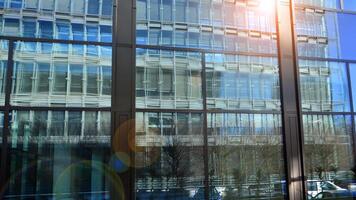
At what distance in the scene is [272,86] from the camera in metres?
9.03

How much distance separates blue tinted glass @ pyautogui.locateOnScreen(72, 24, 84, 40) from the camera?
784 cm

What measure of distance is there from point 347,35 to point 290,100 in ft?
9.11

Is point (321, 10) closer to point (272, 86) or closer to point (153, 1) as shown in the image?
point (272, 86)

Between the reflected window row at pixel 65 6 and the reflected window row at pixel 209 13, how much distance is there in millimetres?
802

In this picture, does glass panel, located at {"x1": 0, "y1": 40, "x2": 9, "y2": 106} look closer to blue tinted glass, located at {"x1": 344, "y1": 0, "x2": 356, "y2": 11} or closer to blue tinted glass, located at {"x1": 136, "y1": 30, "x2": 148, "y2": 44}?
blue tinted glass, located at {"x1": 136, "y1": 30, "x2": 148, "y2": 44}

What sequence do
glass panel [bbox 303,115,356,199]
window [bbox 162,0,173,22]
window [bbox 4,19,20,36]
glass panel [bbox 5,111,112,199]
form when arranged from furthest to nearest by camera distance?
glass panel [bbox 303,115,356,199] < window [bbox 162,0,173,22] < window [bbox 4,19,20,36] < glass panel [bbox 5,111,112,199]

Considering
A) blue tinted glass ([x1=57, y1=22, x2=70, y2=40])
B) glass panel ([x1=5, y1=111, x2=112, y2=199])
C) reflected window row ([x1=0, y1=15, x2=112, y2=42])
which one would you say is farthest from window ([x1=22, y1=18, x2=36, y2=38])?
glass panel ([x1=5, y1=111, x2=112, y2=199])

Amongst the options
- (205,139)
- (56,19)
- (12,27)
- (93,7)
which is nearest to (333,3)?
(205,139)

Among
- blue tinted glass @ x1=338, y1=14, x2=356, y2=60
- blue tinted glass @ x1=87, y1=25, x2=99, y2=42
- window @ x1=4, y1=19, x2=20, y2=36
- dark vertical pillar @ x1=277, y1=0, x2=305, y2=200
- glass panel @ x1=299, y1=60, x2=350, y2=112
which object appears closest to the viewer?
window @ x1=4, y1=19, x2=20, y2=36

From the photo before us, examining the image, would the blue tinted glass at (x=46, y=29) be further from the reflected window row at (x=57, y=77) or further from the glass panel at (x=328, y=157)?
the glass panel at (x=328, y=157)

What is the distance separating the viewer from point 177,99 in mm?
8258

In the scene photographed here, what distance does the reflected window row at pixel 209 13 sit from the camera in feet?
27.7

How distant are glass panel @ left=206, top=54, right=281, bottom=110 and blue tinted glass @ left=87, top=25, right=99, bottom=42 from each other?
264 cm

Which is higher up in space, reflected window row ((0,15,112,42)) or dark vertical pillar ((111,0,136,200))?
reflected window row ((0,15,112,42))
